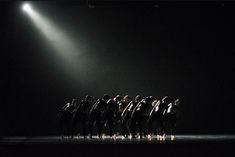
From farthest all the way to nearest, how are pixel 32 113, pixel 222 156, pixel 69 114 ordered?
pixel 32 113 → pixel 69 114 → pixel 222 156

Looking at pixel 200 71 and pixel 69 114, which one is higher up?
pixel 200 71

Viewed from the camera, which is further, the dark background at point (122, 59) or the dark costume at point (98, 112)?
the dark background at point (122, 59)

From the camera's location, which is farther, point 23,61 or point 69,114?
point 23,61

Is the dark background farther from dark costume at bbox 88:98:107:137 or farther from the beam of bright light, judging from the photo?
dark costume at bbox 88:98:107:137

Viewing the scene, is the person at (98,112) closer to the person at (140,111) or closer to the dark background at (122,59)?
the person at (140,111)

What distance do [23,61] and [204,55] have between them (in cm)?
595

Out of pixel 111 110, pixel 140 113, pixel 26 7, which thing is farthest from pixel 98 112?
pixel 26 7

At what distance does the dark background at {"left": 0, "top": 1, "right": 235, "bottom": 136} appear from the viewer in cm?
1758

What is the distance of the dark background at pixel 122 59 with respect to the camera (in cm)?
1758

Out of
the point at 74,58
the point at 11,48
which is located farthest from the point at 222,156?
the point at 11,48

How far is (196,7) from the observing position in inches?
698

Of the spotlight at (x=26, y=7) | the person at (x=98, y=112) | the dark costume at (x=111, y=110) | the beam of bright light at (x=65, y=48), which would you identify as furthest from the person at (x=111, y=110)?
the spotlight at (x=26, y=7)

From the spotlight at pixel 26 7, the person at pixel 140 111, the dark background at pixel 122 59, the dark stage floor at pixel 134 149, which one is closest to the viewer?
the dark stage floor at pixel 134 149

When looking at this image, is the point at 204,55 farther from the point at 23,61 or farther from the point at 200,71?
the point at 23,61
